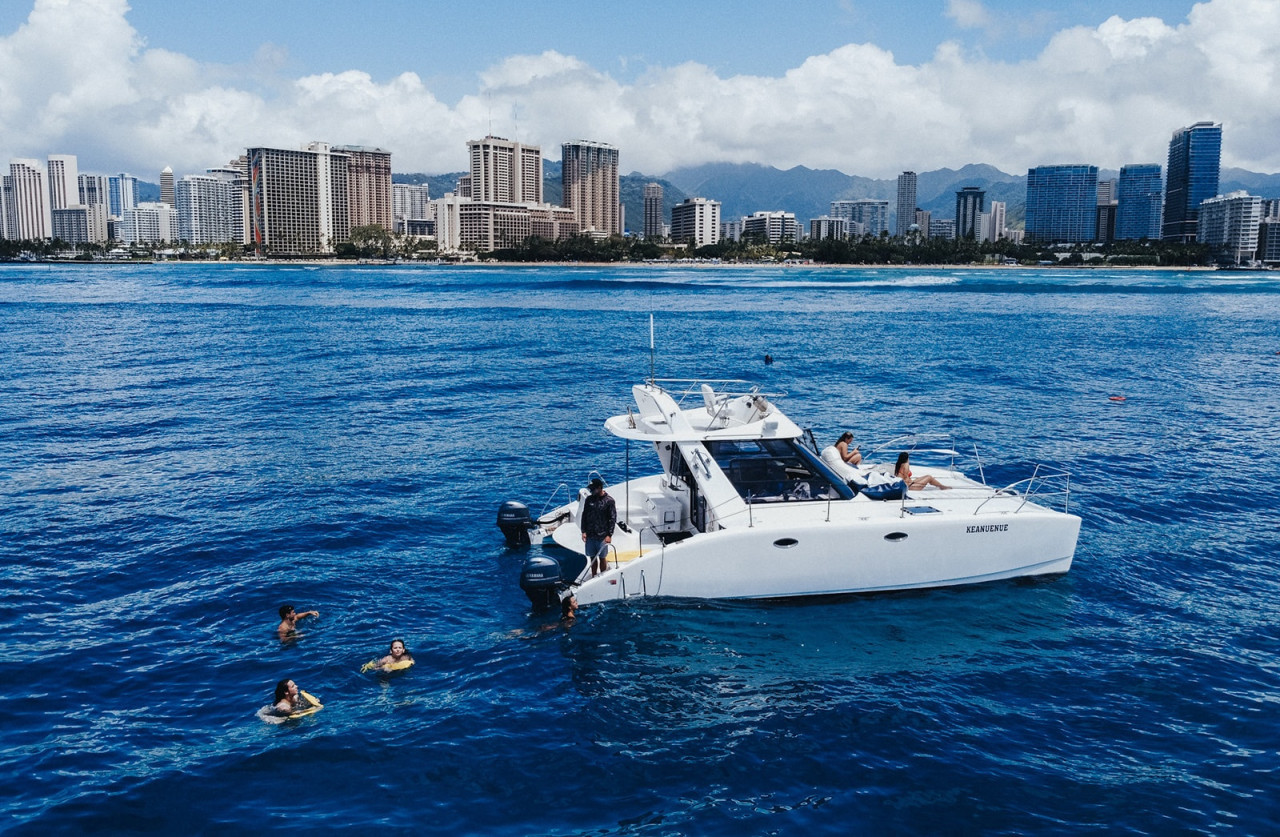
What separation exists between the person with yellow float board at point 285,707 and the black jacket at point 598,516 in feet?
16.2

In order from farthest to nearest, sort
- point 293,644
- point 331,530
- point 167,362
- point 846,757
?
point 167,362 → point 331,530 → point 293,644 → point 846,757

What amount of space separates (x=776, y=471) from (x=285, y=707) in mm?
8524

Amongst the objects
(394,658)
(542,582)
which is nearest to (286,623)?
(394,658)

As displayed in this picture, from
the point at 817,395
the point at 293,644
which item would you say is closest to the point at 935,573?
the point at 293,644

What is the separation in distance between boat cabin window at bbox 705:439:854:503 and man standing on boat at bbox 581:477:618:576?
2236mm

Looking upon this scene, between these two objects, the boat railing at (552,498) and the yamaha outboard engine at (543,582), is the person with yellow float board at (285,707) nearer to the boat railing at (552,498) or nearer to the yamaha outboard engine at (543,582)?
the yamaha outboard engine at (543,582)

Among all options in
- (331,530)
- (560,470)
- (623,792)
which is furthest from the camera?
(560,470)

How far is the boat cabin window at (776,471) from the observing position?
15.7m

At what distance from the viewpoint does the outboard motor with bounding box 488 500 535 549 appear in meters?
17.8

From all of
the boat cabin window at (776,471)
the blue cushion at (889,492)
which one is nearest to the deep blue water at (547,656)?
the blue cushion at (889,492)

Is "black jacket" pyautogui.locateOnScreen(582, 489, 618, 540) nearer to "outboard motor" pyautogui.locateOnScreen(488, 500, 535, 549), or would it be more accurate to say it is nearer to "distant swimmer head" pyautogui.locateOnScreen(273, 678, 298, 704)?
"outboard motor" pyautogui.locateOnScreen(488, 500, 535, 549)

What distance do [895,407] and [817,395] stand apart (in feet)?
12.6

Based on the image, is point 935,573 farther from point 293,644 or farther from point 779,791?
point 293,644

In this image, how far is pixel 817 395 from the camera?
37.6m
